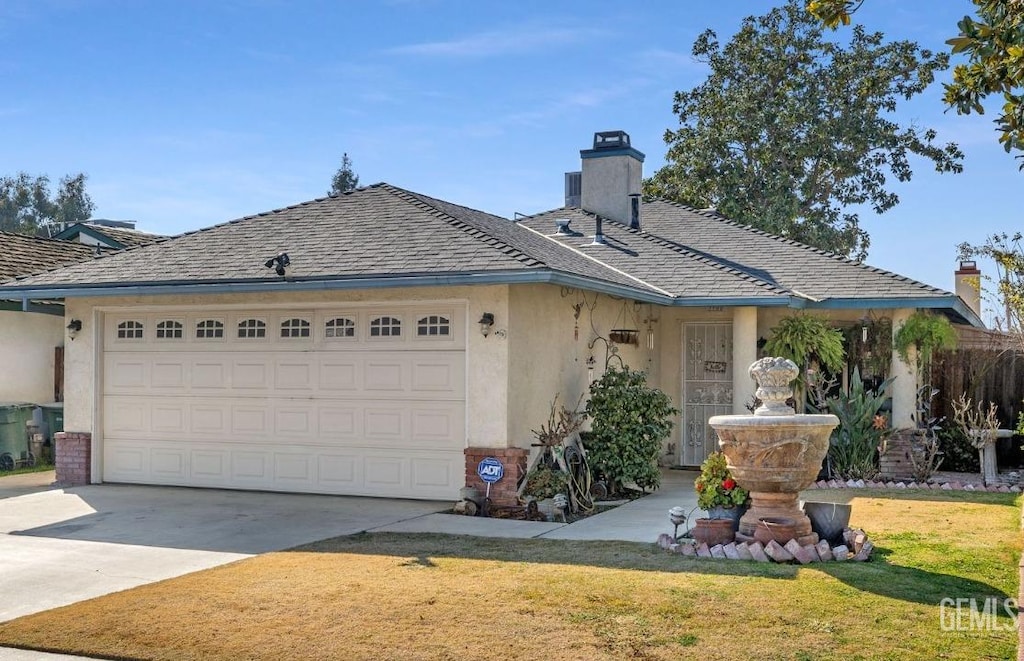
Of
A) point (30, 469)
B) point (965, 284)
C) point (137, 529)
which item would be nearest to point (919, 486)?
point (137, 529)

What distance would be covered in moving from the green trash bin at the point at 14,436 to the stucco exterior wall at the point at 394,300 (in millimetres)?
2658

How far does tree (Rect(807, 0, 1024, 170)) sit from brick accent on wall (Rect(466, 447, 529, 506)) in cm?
629

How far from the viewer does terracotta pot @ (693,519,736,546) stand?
8.41 meters

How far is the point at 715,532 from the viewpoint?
Result: 844 centimetres

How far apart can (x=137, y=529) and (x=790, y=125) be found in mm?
22072

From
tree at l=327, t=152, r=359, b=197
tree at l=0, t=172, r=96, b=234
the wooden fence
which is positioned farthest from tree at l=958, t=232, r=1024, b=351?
tree at l=0, t=172, r=96, b=234

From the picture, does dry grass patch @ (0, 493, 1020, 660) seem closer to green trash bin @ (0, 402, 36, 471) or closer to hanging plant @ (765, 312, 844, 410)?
hanging plant @ (765, 312, 844, 410)

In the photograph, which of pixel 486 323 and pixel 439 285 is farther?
pixel 486 323

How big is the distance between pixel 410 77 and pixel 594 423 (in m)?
6.79

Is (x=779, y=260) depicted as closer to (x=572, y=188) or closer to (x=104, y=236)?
(x=572, y=188)

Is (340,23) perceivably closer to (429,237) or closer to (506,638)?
(429,237)


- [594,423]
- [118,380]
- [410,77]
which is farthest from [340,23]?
[594,423]

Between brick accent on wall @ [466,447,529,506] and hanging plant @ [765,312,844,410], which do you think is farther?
hanging plant @ [765,312,844,410]

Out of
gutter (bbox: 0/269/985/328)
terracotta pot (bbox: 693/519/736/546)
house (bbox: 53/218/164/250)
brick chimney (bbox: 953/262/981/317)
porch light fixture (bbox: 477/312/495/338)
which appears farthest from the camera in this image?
brick chimney (bbox: 953/262/981/317)
